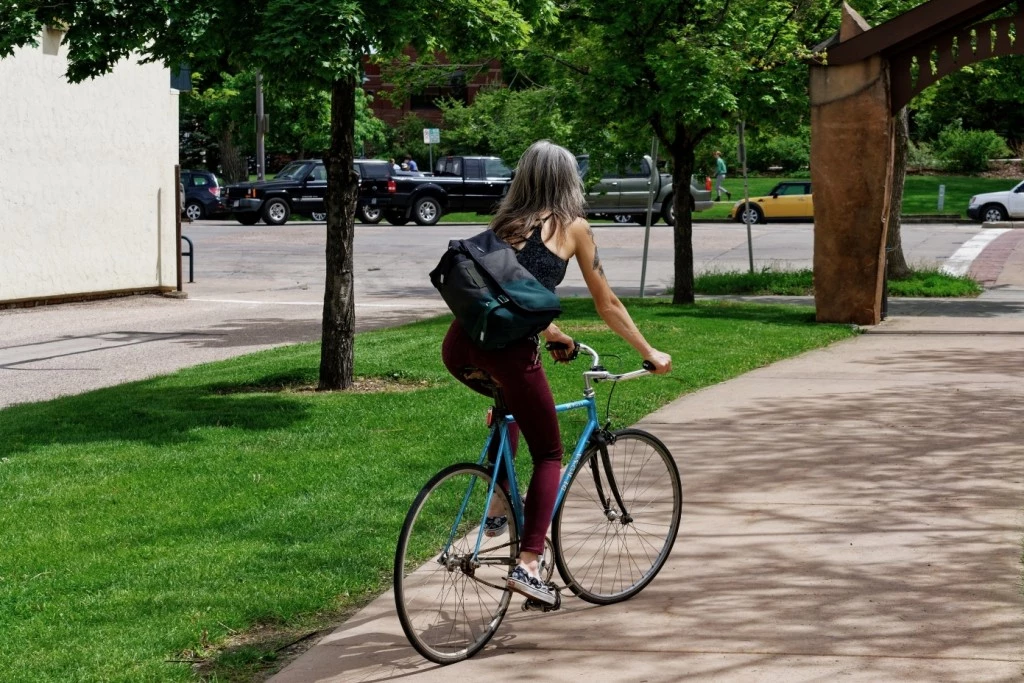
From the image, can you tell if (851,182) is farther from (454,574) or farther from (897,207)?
(454,574)

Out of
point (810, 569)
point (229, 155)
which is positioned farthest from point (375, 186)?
point (810, 569)

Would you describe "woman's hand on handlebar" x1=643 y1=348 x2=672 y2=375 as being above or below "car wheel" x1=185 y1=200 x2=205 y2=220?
below

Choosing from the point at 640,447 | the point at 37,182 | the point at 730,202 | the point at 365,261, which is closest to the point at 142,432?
the point at 640,447

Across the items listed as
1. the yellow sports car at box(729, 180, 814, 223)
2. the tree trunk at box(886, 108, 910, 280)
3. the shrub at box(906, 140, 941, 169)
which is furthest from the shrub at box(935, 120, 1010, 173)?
the tree trunk at box(886, 108, 910, 280)

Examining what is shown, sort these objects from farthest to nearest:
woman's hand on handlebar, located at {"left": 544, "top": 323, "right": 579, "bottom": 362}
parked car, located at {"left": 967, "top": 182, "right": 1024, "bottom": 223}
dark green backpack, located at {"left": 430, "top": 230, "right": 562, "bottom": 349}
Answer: parked car, located at {"left": 967, "top": 182, "right": 1024, "bottom": 223} < woman's hand on handlebar, located at {"left": 544, "top": 323, "right": 579, "bottom": 362} < dark green backpack, located at {"left": 430, "top": 230, "right": 562, "bottom": 349}

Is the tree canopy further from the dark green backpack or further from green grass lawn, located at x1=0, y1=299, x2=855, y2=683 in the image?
the dark green backpack

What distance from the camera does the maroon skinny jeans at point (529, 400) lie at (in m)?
4.84

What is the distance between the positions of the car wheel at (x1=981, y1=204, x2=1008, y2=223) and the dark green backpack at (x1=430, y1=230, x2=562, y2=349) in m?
33.8

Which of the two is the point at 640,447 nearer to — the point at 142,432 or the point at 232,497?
the point at 232,497

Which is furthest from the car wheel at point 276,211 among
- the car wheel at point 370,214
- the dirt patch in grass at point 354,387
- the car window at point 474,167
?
the dirt patch in grass at point 354,387

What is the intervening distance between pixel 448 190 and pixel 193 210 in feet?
25.0

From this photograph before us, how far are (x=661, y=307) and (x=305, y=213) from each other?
21176 millimetres

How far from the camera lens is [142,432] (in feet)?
30.5

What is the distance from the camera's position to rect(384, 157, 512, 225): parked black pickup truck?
3672cm
